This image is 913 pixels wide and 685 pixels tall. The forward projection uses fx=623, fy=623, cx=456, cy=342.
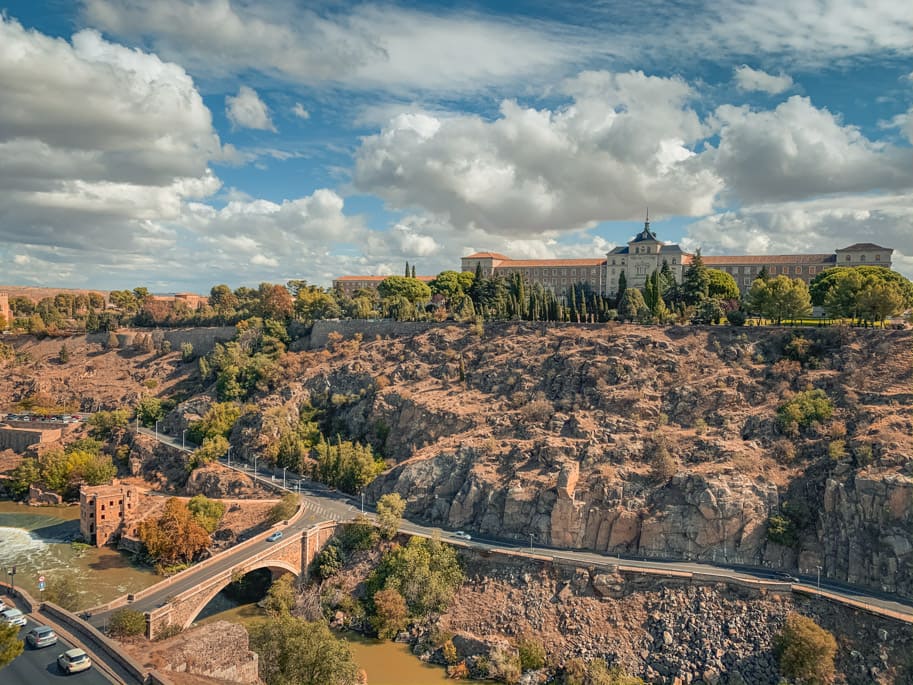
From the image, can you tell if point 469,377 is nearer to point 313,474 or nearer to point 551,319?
point 551,319

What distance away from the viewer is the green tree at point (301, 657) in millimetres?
25922

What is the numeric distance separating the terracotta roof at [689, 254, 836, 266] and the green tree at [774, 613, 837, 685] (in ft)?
191

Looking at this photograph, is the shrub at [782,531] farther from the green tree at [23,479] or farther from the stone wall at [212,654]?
the green tree at [23,479]

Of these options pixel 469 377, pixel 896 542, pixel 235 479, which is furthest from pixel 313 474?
pixel 896 542

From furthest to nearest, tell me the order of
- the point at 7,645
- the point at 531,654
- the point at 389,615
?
1. the point at 389,615
2. the point at 531,654
3. the point at 7,645

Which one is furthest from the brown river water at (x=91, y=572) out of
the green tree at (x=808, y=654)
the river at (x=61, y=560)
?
the green tree at (x=808, y=654)

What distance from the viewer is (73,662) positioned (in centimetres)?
2164

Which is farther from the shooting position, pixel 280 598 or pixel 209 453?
pixel 209 453

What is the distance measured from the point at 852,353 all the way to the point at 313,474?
138 ft

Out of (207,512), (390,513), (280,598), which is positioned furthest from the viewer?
(207,512)

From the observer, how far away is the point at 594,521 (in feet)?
127

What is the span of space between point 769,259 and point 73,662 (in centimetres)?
8165

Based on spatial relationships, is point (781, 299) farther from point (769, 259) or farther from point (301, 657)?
point (301, 657)

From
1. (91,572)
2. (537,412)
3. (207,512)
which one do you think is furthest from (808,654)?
(91,572)
